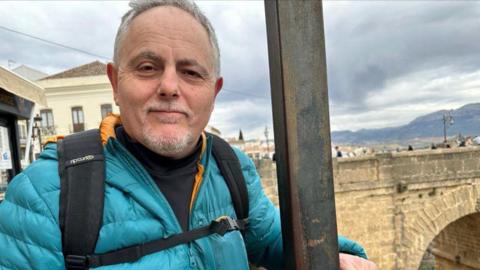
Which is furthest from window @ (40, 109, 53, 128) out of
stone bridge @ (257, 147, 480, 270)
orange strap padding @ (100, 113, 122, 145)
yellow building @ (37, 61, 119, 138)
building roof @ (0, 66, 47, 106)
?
orange strap padding @ (100, 113, 122, 145)

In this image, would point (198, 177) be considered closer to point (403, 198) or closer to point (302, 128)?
point (302, 128)

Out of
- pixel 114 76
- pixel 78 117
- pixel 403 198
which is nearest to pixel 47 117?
pixel 78 117

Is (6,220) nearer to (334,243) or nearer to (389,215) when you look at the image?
(334,243)

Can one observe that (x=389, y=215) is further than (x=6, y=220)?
Yes

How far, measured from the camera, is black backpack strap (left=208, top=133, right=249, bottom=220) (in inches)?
53.2

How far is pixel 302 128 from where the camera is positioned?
0.91 metres

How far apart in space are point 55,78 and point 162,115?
28.9 meters

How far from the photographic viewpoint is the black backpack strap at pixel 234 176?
135 cm

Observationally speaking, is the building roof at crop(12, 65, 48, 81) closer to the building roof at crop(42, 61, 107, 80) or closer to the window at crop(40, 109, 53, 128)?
the building roof at crop(42, 61, 107, 80)

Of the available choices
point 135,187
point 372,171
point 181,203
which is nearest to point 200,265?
point 181,203

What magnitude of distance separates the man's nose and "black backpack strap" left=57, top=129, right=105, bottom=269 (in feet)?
0.95

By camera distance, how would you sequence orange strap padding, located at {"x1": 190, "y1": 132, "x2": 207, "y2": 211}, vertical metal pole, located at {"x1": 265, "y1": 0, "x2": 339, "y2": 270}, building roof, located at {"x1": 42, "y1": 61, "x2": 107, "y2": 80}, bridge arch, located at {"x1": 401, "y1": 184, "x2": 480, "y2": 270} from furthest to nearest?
building roof, located at {"x1": 42, "y1": 61, "x2": 107, "y2": 80}
bridge arch, located at {"x1": 401, "y1": 184, "x2": 480, "y2": 270}
orange strap padding, located at {"x1": 190, "y1": 132, "x2": 207, "y2": 211}
vertical metal pole, located at {"x1": 265, "y1": 0, "x2": 339, "y2": 270}

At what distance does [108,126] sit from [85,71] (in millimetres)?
28692

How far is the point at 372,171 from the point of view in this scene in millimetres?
10031
